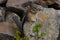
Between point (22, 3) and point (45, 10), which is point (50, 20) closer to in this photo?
point (45, 10)

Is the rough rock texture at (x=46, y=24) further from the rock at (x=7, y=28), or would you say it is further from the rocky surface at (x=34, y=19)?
the rock at (x=7, y=28)

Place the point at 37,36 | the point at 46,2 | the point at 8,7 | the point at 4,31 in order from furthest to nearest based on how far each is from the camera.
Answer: the point at 46,2, the point at 8,7, the point at 4,31, the point at 37,36

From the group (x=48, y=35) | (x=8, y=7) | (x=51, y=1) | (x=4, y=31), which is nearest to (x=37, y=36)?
(x=48, y=35)

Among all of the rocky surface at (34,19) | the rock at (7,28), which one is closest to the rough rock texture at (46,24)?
the rocky surface at (34,19)

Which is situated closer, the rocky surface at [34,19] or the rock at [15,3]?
the rocky surface at [34,19]

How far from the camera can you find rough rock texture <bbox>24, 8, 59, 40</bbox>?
2711 millimetres

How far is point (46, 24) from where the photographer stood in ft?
9.14

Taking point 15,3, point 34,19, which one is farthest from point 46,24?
point 15,3

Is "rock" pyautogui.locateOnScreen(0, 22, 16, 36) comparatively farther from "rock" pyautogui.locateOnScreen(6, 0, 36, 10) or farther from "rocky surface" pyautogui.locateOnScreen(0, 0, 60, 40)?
"rock" pyautogui.locateOnScreen(6, 0, 36, 10)

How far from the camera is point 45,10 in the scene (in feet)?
9.55

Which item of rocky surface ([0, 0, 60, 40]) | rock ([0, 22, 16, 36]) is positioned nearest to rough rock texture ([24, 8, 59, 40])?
rocky surface ([0, 0, 60, 40])

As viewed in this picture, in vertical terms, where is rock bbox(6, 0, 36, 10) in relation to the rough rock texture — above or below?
above

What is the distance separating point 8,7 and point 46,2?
65 centimetres

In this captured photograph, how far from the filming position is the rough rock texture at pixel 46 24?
2.71m
